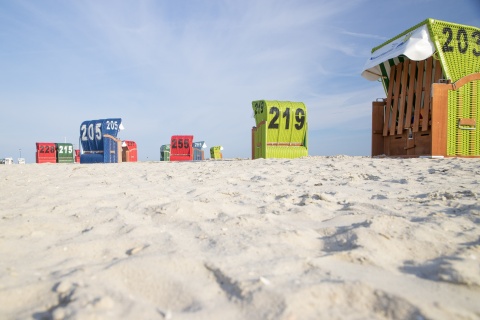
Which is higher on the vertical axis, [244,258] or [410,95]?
[410,95]

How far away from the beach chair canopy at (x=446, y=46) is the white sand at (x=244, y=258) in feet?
16.0

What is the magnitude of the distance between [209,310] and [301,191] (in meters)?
2.08

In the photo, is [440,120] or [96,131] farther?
[96,131]

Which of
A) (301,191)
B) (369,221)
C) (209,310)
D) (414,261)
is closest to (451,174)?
(301,191)

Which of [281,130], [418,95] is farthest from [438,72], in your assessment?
[281,130]

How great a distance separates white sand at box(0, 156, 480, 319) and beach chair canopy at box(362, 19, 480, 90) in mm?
4865

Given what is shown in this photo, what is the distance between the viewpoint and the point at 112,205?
7.73 ft


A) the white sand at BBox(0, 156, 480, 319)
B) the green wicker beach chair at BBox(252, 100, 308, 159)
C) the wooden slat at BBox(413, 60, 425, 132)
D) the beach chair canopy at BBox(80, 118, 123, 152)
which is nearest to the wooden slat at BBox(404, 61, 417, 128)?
the wooden slat at BBox(413, 60, 425, 132)

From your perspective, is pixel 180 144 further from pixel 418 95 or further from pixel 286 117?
pixel 418 95

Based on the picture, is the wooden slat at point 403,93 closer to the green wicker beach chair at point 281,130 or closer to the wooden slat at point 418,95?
the wooden slat at point 418,95

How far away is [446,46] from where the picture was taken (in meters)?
6.30

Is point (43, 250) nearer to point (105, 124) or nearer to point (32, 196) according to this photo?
point (32, 196)

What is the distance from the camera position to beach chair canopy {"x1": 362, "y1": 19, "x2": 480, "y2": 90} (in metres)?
6.18

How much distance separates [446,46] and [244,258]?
24.4 ft
